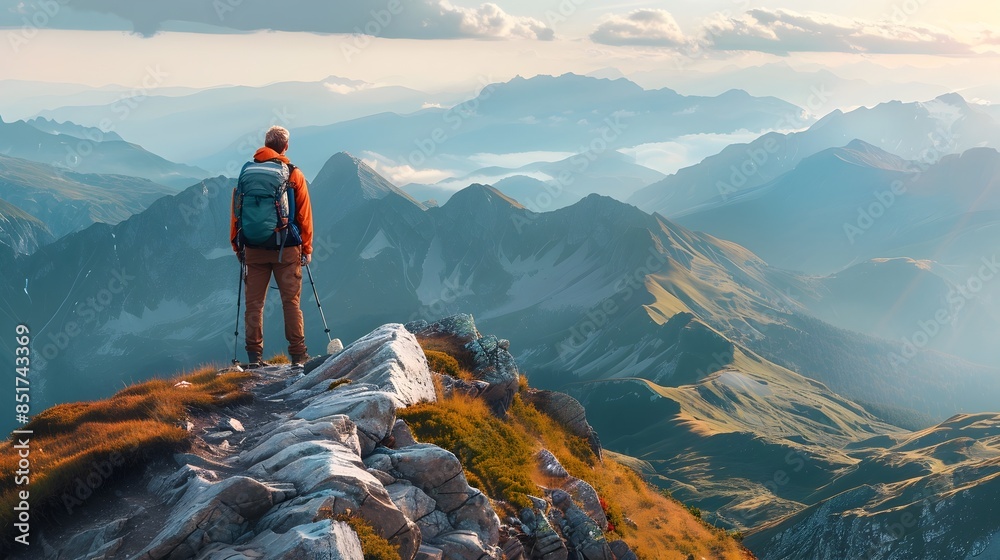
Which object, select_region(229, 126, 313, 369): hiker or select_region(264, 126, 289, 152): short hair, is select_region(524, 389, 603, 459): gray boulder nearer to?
select_region(229, 126, 313, 369): hiker

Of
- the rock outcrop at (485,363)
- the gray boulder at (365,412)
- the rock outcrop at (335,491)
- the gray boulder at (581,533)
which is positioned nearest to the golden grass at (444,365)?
the rock outcrop at (485,363)

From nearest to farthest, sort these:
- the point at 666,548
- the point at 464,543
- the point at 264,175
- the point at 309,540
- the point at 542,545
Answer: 1. the point at 309,540
2. the point at 464,543
3. the point at 542,545
4. the point at 264,175
5. the point at 666,548

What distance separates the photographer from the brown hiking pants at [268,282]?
23406mm

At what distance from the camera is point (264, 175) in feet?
73.2

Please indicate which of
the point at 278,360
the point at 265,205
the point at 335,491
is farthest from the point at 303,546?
the point at 278,360

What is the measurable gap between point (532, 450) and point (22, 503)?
1474 centimetres

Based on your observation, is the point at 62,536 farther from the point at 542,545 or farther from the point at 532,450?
the point at 532,450

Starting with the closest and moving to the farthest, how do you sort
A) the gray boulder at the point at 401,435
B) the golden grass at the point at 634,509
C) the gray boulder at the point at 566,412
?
the gray boulder at the point at 401,435 < the golden grass at the point at 634,509 < the gray boulder at the point at 566,412

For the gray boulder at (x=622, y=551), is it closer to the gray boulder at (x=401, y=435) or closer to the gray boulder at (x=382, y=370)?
the gray boulder at (x=382, y=370)

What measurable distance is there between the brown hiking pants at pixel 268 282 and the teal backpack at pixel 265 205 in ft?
1.30

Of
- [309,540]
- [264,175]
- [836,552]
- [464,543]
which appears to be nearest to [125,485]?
[309,540]

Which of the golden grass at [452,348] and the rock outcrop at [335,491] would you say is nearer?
the rock outcrop at [335,491]

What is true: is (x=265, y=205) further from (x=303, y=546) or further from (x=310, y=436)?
(x=303, y=546)

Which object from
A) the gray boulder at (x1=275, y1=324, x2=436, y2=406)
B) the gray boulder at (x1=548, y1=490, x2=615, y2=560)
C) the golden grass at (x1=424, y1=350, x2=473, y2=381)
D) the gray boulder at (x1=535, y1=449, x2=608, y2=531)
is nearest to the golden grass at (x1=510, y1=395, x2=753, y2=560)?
the gray boulder at (x1=535, y1=449, x2=608, y2=531)
